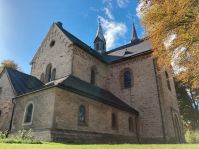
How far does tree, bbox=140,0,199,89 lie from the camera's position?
8406 millimetres

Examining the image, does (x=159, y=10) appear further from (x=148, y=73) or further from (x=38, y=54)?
(x=38, y=54)

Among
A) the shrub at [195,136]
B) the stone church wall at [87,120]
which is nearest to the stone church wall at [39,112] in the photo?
the stone church wall at [87,120]

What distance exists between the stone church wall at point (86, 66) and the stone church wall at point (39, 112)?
5040mm

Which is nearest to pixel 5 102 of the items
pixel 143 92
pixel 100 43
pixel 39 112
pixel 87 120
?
pixel 39 112

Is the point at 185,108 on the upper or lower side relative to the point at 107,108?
upper

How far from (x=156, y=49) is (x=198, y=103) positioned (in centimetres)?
2550

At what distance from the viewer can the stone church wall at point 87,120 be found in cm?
1195

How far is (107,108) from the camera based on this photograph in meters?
16.1

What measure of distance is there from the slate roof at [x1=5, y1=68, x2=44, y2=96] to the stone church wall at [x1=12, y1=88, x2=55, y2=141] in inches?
48.1

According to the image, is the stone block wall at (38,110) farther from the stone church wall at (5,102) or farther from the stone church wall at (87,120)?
the stone church wall at (5,102)

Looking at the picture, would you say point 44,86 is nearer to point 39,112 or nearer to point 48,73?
point 39,112

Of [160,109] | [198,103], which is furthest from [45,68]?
[198,103]

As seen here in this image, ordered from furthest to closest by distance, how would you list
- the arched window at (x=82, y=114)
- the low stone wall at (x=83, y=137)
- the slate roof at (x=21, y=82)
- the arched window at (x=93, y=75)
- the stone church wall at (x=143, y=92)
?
the arched window at (x=93, y=75), the stone church wall at (x=143, y=92), the slate roof at (x=21, y=82), the arched window at (x=82, y=114), the low stone wall at (x=83, y=137)

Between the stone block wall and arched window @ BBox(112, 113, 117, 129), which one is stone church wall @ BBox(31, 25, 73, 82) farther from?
arched window @ BBox(112, 113, 117, 129)
